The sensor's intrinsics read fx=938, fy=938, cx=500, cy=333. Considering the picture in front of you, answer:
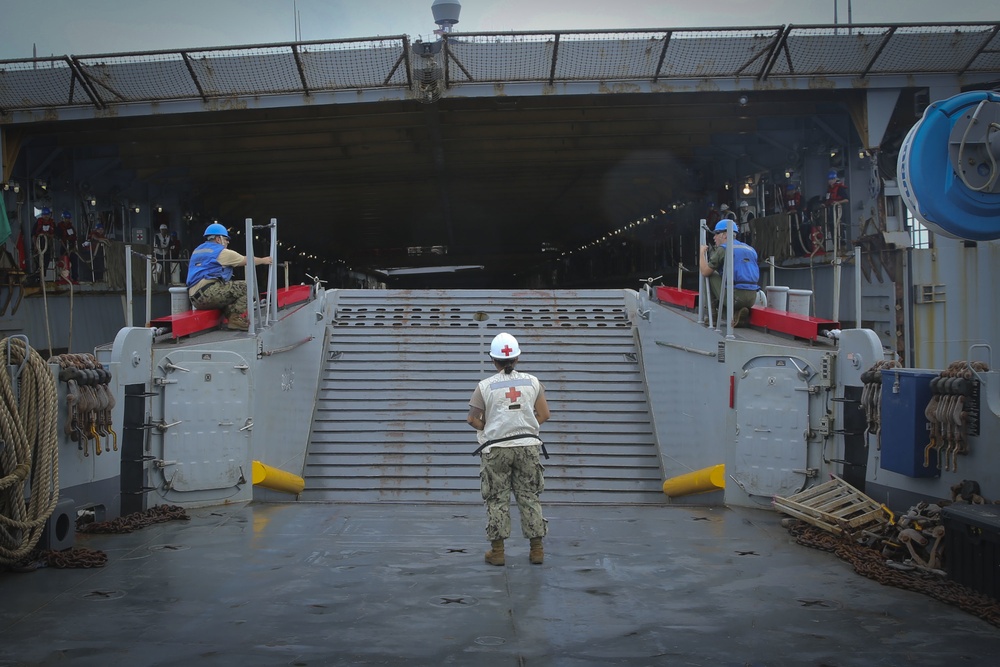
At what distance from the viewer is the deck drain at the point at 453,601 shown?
225 inches

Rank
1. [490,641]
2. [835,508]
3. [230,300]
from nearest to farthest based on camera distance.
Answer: [490,641] < [835,508] < [230,300]

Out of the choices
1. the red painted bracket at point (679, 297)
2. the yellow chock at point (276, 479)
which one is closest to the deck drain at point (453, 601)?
the yellow chock at point (276, 479)

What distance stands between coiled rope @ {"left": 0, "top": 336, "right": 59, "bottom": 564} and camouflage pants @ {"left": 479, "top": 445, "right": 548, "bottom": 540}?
305cm

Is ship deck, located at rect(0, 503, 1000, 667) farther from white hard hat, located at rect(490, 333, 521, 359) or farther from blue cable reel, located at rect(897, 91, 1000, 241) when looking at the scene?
blue cable reel, located at rect(897, 91, 1000, 241)

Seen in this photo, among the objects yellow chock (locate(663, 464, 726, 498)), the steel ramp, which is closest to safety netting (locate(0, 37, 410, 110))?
the steel ramp

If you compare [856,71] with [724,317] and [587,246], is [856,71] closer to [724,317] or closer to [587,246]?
[724,317]

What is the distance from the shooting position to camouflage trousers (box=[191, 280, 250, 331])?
1041cm

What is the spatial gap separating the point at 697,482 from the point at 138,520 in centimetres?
543

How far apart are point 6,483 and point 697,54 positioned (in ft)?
55.0

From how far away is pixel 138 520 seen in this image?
26.5 feet

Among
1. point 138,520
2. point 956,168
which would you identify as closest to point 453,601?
point 138,520

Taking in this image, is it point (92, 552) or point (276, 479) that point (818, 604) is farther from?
point (276, 479)

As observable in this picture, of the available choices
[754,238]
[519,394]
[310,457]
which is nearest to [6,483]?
[519,394]

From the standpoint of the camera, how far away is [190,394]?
900cm
